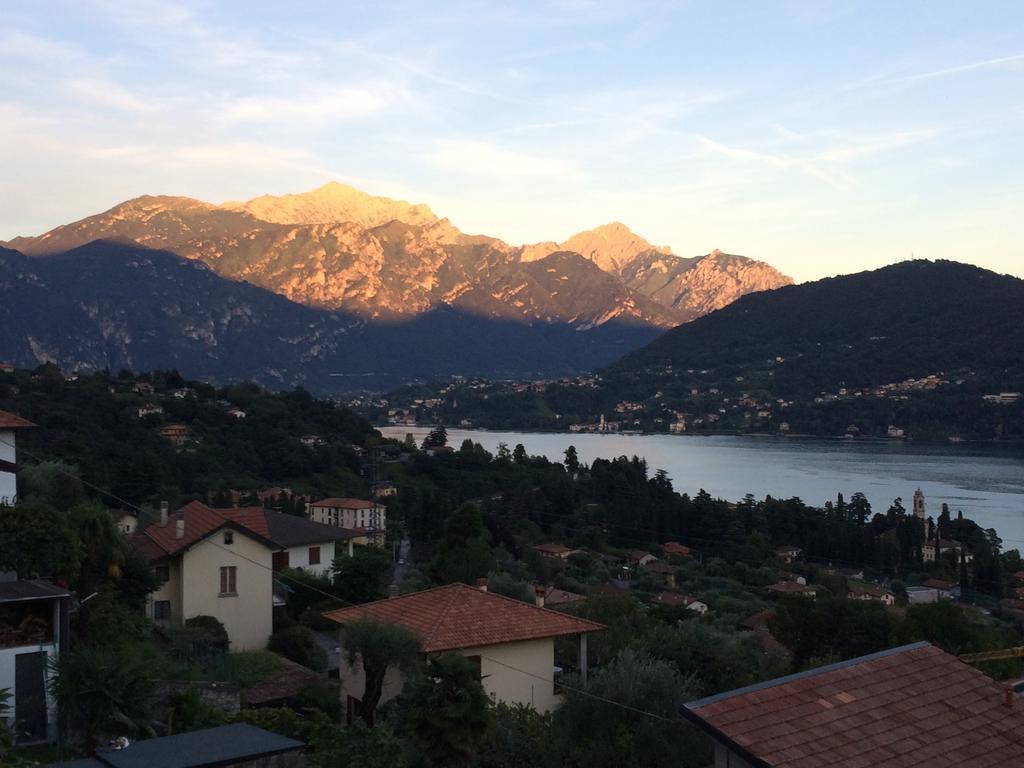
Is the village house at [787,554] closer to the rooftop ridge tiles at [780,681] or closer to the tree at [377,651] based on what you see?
the tree at [377,651]

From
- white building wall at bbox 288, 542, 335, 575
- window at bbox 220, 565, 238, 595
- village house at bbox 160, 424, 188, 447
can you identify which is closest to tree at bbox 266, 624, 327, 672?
window at bbox 220, 565, 238, 595

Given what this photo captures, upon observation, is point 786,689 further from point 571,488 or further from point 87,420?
point 571,488

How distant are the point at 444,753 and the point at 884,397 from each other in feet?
413

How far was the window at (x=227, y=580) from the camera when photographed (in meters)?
13.7

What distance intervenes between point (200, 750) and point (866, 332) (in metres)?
155

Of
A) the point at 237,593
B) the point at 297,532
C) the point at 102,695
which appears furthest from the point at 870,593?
the point at 102,695

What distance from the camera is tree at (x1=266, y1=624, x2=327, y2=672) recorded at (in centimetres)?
1280

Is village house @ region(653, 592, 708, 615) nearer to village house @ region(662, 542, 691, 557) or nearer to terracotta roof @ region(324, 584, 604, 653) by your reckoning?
village house @ region(662, 542, 691, 557)

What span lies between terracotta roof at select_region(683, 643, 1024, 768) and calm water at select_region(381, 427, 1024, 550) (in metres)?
44.9

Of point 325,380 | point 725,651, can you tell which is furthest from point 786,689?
point 325,380

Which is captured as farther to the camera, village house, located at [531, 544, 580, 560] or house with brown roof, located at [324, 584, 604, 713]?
village house, located at [531, 544, 580, 560]

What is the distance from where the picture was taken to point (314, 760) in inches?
245

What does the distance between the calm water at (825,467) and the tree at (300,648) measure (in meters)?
41.3

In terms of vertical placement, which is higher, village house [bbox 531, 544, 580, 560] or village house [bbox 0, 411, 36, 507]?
village house [bbox 0, 411, 36, 507]
